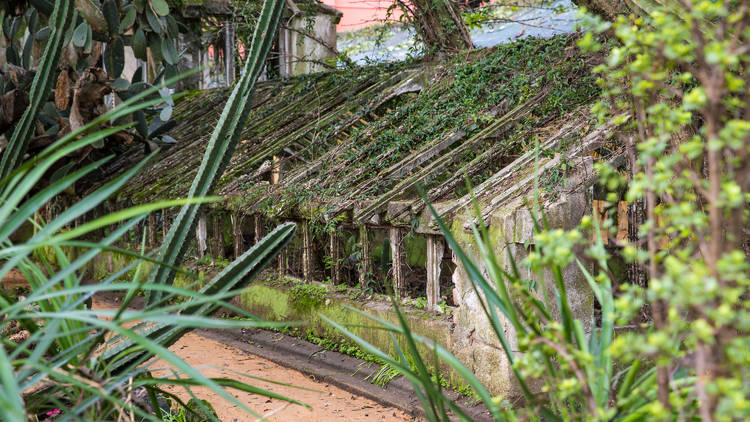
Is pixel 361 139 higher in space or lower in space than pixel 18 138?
lower

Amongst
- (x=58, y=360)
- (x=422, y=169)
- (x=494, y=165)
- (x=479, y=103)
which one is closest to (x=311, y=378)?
(x=422, y=169)

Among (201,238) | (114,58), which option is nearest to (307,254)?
(201,238)

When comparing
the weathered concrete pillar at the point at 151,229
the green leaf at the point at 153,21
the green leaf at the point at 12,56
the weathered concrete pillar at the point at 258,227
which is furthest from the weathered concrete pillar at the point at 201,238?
the green leaf at the point at 12,56

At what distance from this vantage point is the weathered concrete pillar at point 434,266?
413 cm

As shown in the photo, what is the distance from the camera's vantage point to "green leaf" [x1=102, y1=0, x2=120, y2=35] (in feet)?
18.0

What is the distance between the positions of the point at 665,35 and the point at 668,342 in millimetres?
463

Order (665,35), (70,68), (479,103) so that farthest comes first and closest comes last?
(70,68) → (479,103) → (665,35)

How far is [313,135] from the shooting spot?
19.8 feet

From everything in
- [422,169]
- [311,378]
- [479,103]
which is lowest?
[311,378]

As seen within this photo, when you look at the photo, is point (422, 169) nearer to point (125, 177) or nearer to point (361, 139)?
point (361, 139)

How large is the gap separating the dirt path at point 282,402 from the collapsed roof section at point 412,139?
3.62 ft

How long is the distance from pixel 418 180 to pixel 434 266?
56cm

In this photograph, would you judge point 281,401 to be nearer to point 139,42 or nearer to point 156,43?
point 139,42

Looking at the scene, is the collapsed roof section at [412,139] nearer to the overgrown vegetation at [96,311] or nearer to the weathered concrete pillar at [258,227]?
the weathered concrete pillar at [258,227]
